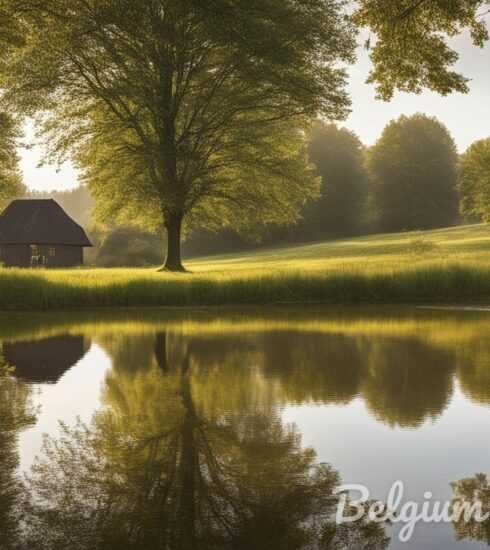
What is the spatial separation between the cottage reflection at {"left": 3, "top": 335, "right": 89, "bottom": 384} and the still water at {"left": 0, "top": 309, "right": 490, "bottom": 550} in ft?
0.22

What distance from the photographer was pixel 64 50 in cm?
2322

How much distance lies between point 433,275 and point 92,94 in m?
15.1

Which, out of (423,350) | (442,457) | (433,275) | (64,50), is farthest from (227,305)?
(442,457)

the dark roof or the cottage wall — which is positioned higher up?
the dark roof

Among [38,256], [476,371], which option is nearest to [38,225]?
[38,256]

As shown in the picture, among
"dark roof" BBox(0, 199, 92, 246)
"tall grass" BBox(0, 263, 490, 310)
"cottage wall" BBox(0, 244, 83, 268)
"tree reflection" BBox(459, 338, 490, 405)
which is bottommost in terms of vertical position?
"tree reflection" BBox(459, 338, 490, 405)

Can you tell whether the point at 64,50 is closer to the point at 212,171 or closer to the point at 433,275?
the point at 212,171

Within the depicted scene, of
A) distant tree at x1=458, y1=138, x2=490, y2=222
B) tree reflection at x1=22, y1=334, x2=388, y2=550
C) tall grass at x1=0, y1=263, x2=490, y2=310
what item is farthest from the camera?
distant tree at x1=458, y1=138, x2=490, y2=222

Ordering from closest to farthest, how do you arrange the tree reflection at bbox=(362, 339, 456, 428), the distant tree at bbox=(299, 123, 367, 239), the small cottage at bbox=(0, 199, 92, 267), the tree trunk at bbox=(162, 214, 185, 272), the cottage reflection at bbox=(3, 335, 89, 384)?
the tree reflection at bbox=(362, 339, 456, 428)
the cottage reflection at bbox=(3, 335, 89, 384)
the tree trunk at bbox=(162, 214, 185, 272)
the small cottage at bbox=(0, 199, 92, 267)
the distant tree at bbox=(299, 123, 367, 239)

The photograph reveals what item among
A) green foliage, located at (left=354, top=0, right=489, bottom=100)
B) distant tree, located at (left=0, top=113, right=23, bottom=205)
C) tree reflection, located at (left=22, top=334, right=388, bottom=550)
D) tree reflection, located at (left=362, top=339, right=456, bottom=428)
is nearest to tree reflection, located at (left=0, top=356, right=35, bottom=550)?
tree reflection, located at (left=22, top=334, right=388, bottom=550)

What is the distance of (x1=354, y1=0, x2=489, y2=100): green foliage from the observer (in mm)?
11680

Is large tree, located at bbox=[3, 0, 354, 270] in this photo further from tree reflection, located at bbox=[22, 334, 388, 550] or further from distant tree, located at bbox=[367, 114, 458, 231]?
distant tree, located at bbox=[367, 114, 458, 231]

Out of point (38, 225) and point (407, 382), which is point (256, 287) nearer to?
point (407, 382)

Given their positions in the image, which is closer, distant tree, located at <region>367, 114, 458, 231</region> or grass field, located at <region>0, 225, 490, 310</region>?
grass field, located at <region>0, 225, 490, 310</region>
